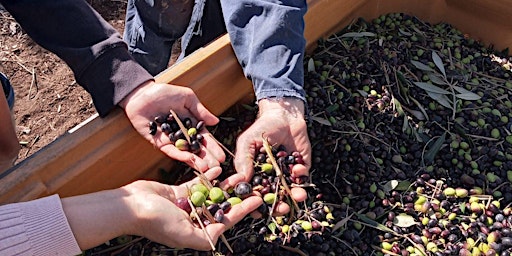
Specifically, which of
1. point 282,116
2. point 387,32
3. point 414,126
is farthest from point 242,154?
point 387,32

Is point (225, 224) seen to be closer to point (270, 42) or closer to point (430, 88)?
point (270, 42)

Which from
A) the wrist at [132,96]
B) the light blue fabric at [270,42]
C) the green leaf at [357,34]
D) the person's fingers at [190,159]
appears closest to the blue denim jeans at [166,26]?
the light blue fabric at [270,42]

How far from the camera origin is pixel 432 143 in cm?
176

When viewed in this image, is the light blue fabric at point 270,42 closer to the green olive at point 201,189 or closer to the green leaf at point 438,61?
the green olive at point 201,189

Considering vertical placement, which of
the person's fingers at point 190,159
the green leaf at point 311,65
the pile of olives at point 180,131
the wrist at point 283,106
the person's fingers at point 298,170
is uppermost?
the pile of olives at point 180,131

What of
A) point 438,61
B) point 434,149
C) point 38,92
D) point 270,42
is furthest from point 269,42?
point 38,92

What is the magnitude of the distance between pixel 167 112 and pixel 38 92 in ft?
3.56

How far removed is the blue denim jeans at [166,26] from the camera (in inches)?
76.1

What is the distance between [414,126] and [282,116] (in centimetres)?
54

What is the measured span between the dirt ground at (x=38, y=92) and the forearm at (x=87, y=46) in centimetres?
75

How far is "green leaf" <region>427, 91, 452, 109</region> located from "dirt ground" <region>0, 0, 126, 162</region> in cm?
132

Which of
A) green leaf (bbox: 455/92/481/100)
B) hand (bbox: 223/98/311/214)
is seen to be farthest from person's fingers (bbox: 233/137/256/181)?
green leaf (bbox: 455/92/481/100)

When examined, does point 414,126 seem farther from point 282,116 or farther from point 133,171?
point 133,171

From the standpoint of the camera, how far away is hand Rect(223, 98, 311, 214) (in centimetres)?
139
